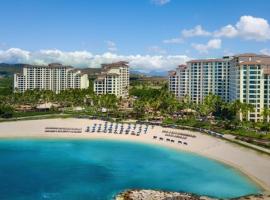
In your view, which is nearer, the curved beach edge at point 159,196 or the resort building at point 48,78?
the curved beach edge at point 159,196

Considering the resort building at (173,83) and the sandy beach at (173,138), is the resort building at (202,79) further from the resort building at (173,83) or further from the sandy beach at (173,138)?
the sandy beach at (173,138)

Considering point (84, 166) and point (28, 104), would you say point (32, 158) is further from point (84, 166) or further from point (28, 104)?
point (28, 104)

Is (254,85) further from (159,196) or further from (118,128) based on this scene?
(159,196)

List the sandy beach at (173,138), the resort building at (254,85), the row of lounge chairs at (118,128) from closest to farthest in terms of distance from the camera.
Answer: the sandy beach at (173,138) → the row of lounge chairs at (118,128) → the resort building at (254,85)

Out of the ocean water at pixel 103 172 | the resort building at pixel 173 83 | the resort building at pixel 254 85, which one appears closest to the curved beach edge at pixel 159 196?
the ocean water at pixel 103 172

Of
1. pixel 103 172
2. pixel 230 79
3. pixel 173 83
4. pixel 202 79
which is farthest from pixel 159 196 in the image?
pixel 173 83
